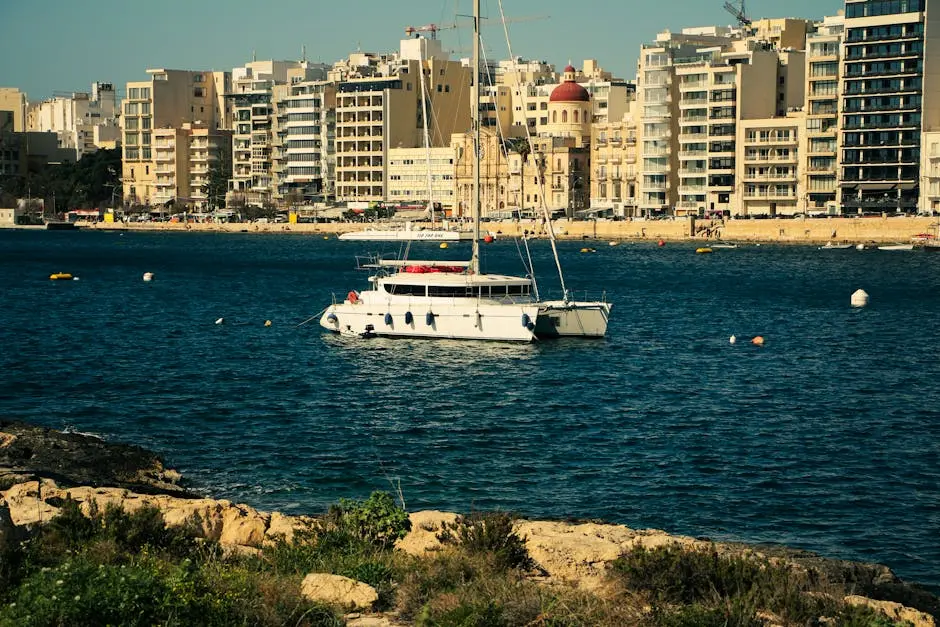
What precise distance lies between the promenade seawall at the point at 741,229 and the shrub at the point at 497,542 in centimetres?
9022

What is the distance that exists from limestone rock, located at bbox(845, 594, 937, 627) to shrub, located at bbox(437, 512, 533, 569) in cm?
401

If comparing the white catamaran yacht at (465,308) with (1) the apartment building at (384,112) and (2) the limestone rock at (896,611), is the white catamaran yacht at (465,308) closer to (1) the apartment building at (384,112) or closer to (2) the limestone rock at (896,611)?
(2) the limestone rock at (896,611)

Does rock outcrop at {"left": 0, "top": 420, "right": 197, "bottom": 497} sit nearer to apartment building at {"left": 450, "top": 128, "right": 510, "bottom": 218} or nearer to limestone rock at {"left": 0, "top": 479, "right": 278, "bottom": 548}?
limestone rock at {"left": 0, "top": 479, "right": 278, "bottom": 548}

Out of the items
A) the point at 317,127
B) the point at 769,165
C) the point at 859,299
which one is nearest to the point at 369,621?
the point at 859,299

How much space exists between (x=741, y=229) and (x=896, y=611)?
129 m

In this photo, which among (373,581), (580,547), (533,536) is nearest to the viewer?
(373,581)

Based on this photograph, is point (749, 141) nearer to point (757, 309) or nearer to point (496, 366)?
point (757, 309)

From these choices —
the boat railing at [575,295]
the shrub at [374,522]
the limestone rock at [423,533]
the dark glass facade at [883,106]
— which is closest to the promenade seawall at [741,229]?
the dark glass facade at [883,106]

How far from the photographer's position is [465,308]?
175ft

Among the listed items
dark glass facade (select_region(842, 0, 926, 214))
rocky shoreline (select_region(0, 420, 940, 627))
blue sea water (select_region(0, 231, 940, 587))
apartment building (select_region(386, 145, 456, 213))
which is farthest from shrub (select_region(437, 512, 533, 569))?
apartment building (select_region(386, 145, 456, 213))

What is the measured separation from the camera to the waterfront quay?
128125mm

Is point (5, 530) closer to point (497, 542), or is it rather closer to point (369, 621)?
point (369, 621)

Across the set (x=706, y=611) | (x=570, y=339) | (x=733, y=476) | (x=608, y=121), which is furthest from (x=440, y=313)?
(x=608, y=121)

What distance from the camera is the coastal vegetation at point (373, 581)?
44.9 feet
